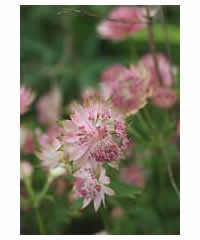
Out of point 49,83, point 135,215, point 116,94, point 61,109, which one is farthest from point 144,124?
point 49,83

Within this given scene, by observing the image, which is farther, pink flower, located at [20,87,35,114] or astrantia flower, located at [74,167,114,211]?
pink flower, located at [20,87,35,114]

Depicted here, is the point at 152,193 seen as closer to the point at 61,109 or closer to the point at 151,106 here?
the point at 151,106

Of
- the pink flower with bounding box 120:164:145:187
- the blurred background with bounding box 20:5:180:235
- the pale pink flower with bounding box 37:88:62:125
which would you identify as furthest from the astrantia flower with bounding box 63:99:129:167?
the pale pink flower with bounding box 37:88:62:125

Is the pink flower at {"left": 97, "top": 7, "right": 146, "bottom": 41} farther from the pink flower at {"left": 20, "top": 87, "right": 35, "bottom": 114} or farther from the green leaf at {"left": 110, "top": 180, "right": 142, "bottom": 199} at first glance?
the green leaf at {"left": 110, "top": 180, "right": 142, "bottom": 199}

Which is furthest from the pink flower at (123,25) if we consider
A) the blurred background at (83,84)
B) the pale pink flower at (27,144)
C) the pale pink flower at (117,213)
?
the pale pink flower at (117,213)

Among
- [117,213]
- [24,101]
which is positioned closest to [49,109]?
[117,213]

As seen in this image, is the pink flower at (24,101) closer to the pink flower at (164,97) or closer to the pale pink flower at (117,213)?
the pink flower at (164,97)
